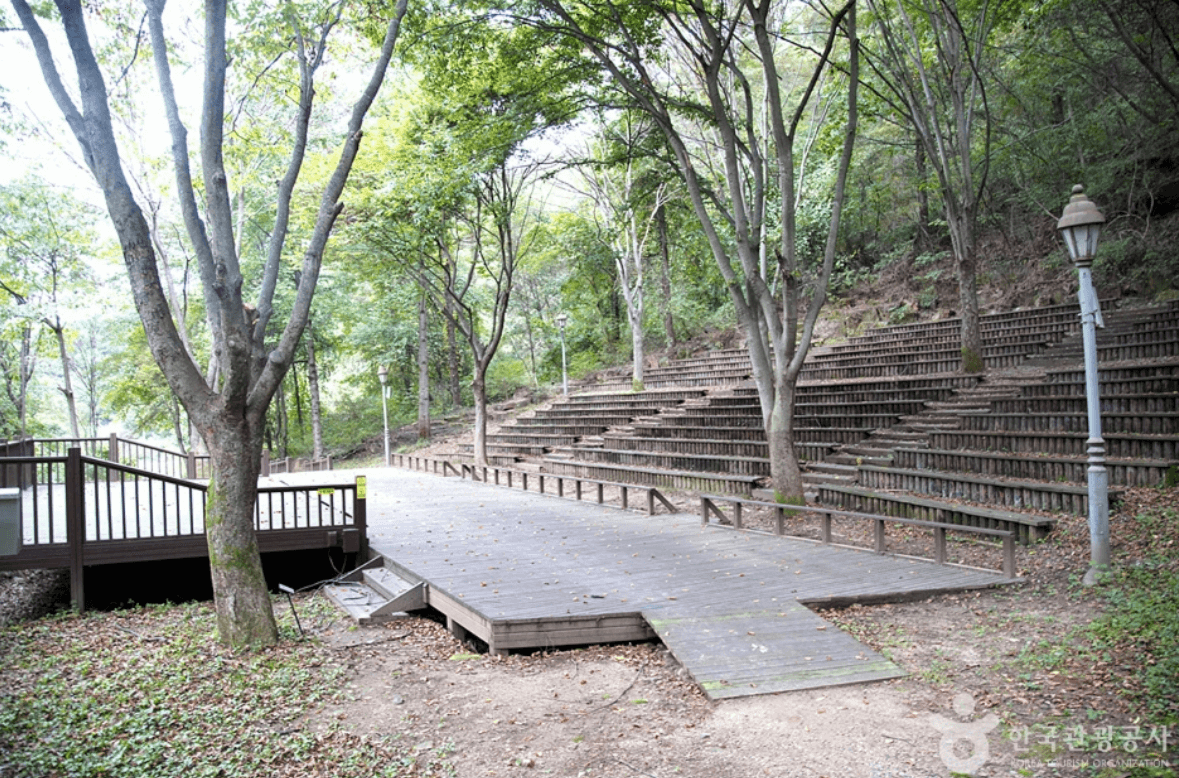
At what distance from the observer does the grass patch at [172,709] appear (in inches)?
161

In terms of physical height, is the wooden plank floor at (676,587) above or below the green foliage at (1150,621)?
below

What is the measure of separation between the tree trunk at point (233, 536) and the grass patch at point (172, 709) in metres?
0.20

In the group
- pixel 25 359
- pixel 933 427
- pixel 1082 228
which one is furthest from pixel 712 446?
pixel 25 359

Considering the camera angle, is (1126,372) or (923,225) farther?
(923,225)

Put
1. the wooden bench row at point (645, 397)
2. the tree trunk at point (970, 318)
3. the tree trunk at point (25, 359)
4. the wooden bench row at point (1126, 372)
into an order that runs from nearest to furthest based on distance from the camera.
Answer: the wooden bench row at point (1126, 372)
the tree trunk at point (970, 318)
the wooden bench row at point (645, 397)
the tree trunk at point (25, 359)

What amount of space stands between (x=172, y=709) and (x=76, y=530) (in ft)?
12.6

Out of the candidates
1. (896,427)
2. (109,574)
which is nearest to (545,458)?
(896,427)

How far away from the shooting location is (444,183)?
1349 cm

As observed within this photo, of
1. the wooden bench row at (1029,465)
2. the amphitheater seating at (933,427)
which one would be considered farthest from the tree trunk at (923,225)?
the wooden bench row at (1029,465)

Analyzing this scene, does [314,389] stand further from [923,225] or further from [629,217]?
[923,225]

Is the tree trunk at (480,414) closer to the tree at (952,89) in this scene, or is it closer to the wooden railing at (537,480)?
the wooden railing at (537,480)

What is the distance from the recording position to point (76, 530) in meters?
7.62

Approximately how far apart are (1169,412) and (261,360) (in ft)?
32.1

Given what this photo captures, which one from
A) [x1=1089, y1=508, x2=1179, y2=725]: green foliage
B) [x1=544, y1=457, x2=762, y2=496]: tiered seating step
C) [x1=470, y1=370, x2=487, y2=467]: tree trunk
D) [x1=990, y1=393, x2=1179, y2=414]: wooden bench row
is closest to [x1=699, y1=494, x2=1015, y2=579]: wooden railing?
[x1=1089, y1=508, x2=1179, y2=725]: green foliage
